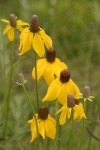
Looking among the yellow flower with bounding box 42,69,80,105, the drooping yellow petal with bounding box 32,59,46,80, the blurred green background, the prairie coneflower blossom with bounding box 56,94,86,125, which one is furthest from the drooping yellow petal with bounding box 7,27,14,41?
the blurred green background

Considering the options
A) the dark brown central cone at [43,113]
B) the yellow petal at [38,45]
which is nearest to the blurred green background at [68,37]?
the dark brown central cone at [43,113]

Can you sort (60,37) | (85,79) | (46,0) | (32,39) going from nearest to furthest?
(32,39), (85,79), (60,37), (46,0)

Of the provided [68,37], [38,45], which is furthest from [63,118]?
[68,37]

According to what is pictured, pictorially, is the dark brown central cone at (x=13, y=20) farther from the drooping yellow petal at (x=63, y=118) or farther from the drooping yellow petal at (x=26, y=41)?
the drooping yellow petal at (x=63, y=118)

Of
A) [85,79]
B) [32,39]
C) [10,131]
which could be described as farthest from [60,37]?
[32,39]

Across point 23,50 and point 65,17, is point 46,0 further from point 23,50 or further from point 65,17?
point 23,50

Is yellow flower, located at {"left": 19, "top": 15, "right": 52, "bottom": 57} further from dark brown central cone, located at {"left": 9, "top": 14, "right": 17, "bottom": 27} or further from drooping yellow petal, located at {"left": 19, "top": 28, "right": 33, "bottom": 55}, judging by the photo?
dark brown central cone, located at {"left": 9, "top": 14, "right": 17, "bottom": 27}
